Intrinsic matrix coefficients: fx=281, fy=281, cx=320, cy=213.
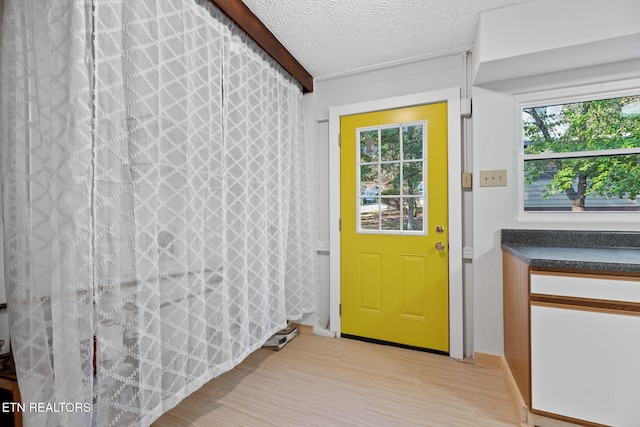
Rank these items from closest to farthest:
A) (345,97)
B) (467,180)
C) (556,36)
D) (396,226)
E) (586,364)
A: (586,364), (556,36), (467,180), (396,226), (345,97)

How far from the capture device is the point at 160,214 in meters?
1.39

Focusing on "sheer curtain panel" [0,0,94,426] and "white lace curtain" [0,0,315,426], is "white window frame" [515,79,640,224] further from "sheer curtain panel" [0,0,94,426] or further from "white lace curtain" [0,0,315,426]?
"sheer curtain panel" [0,0,94,426]

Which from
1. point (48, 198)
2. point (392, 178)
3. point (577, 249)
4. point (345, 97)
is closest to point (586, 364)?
point (577, 249)

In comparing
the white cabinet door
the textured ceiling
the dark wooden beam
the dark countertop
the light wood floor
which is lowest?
the light wood floor

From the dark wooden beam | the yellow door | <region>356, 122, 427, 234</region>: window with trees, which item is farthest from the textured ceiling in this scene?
<region>356, 122, 427, 234</region>: window with trees

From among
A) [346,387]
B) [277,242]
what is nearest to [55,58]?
[277,242]

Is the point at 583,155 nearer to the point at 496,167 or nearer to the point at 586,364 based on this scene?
the point at 496,167

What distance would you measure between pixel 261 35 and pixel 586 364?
2714mm

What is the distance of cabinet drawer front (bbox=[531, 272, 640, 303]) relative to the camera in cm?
131

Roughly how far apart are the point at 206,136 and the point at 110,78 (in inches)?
21.0

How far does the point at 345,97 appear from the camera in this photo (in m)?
2.69

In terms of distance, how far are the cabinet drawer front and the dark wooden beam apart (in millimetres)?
2246

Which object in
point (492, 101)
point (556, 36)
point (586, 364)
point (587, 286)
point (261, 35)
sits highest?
point (261, 35)

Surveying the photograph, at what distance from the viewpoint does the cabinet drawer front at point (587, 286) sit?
131 cm
